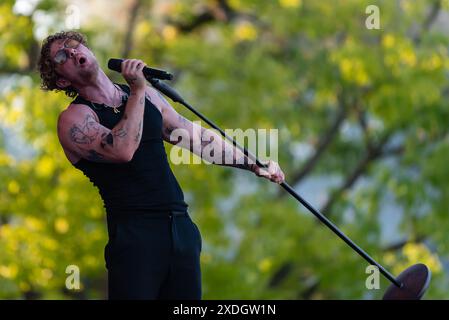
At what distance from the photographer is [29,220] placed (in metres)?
12.8

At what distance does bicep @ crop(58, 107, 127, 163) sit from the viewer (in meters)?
3.70

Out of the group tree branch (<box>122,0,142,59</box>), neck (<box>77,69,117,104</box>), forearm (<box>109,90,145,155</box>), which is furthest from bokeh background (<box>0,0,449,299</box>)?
forearm (<box>109,90,145,155</box>)

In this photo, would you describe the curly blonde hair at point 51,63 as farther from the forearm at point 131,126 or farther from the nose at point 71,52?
the forearm at point 131,126

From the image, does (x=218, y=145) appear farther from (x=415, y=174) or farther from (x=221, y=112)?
(x=415, y=174)

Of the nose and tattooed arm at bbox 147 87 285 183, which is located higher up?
the nose

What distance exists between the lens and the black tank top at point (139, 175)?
12.4 feet

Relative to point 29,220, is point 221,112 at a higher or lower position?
higher

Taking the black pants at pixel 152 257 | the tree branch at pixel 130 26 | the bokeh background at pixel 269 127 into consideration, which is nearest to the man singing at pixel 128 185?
the black pants at pixel 152 257

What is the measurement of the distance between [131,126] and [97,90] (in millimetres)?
304

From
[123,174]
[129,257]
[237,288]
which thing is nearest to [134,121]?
[123,174]

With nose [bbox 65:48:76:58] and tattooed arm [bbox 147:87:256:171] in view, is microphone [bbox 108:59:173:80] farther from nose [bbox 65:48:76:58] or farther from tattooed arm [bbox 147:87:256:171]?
tattooed arm [bbox 147:87:256:171]

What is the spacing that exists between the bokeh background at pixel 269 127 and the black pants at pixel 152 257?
289 inches
